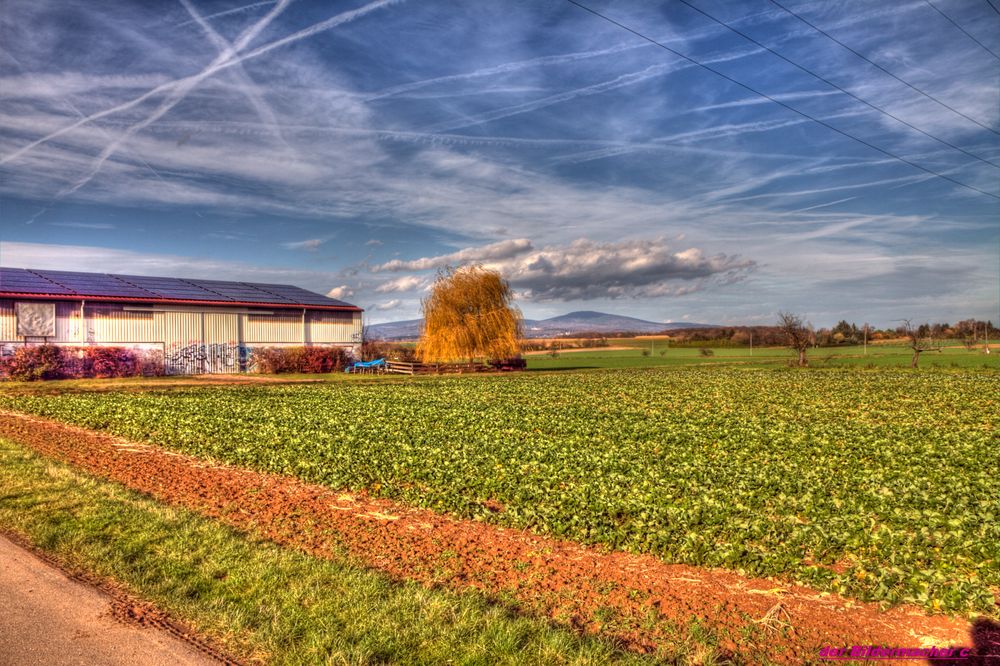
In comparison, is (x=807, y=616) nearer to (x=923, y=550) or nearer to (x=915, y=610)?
(x=915, y=610)

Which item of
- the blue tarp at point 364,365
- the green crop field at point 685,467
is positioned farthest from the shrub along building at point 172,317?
the green crop field at point 685,467

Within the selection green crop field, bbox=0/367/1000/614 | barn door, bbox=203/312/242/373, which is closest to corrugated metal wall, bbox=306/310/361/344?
barn door, bbox=203/312/242/373

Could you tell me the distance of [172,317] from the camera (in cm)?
4228

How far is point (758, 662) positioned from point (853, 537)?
11.0 ft

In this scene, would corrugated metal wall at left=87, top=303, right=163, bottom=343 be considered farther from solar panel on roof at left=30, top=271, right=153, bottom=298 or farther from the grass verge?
the grass verge

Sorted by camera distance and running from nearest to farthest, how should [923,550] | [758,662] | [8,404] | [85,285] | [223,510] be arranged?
[758,662] < [923,550] < [223,510] < [8,404] < [85,285]

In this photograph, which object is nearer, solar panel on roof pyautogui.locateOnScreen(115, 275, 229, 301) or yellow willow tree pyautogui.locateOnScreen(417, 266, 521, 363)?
solar panel on roof pyautogui.locateOnScreen(115, 275, 229, 301)

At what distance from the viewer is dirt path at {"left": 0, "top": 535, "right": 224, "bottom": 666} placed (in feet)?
15.6

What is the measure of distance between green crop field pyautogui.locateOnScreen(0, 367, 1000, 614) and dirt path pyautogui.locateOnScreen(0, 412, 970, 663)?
1.22 ft

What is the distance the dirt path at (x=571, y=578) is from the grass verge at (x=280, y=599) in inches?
20.0

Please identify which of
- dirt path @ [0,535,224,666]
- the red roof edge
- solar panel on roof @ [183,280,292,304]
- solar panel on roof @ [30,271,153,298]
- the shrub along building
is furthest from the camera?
solar panel on roof @ [183,280,292,304]

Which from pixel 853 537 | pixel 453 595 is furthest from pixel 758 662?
pixel 853 537

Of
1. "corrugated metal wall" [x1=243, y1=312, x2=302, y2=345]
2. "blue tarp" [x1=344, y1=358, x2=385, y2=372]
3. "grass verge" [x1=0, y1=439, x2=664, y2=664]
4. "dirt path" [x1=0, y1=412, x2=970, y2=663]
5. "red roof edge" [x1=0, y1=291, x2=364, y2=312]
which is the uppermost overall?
"red roof edge" [x1=0, y1=291, x2=364, y2=312]

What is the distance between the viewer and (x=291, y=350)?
45.9m
